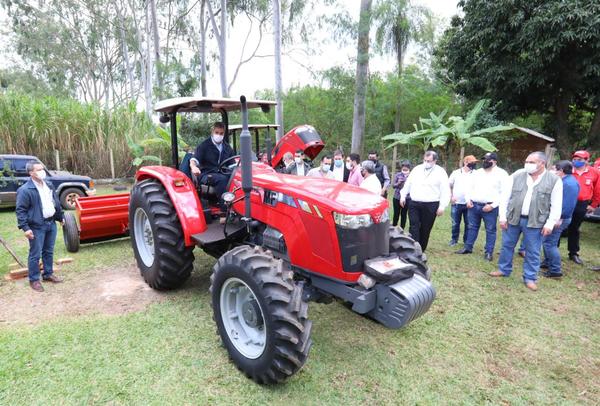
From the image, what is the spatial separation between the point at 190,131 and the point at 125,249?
44.0ft

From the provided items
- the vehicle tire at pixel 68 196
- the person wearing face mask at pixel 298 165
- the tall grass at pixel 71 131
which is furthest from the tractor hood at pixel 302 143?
the tall grass at pixel 71 131

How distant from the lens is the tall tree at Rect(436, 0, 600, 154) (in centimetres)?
938

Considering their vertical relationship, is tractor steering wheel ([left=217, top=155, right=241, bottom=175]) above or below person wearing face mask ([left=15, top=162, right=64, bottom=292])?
above

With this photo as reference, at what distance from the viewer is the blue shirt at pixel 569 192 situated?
17.2 feet

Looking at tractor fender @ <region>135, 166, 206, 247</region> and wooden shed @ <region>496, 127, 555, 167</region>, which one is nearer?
tractor fender @ <region>135, 166, 206, 247</region>

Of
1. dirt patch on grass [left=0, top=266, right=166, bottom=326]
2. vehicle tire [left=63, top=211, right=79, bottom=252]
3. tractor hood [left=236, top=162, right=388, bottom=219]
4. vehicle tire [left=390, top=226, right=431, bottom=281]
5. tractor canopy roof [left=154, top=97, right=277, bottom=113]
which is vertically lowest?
dirt patch on grass [left=0, top=266, right=166, bottom=326]

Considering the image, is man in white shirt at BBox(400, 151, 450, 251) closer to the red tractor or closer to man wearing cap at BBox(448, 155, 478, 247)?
man wearing cap at BBox(448, 155, 478, 247)

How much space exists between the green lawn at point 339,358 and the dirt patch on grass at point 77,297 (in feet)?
0.52

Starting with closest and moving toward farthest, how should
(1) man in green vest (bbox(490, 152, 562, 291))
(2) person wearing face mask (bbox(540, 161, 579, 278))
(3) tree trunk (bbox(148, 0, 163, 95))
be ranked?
1. (1) man in green vest (bbox(490, 152, 562, 291))
2. (2) person wearing face mask (bbox(540, 161, 579, 278))
3. (3) tree trunk (bbox(148, 0, 163, 95))

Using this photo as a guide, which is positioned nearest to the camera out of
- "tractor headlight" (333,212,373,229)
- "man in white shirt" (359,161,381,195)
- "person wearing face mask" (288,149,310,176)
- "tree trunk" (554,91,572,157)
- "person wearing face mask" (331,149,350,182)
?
"tractor headlight" (333,212,373,229)

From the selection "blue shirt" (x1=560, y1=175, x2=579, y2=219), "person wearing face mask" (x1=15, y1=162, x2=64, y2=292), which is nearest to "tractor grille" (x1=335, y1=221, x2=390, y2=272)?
"person wearing face mask" (x1=15, y1=162, x2=64, y2=292)

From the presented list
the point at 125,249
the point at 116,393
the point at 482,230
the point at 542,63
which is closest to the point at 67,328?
the point at 116,393

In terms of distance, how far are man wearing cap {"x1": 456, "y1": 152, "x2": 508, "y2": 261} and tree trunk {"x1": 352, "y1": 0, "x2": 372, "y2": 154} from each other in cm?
747

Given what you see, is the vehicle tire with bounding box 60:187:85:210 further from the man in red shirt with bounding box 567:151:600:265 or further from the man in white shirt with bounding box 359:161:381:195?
the man in red shirt with bounding box 567:151:600:265
